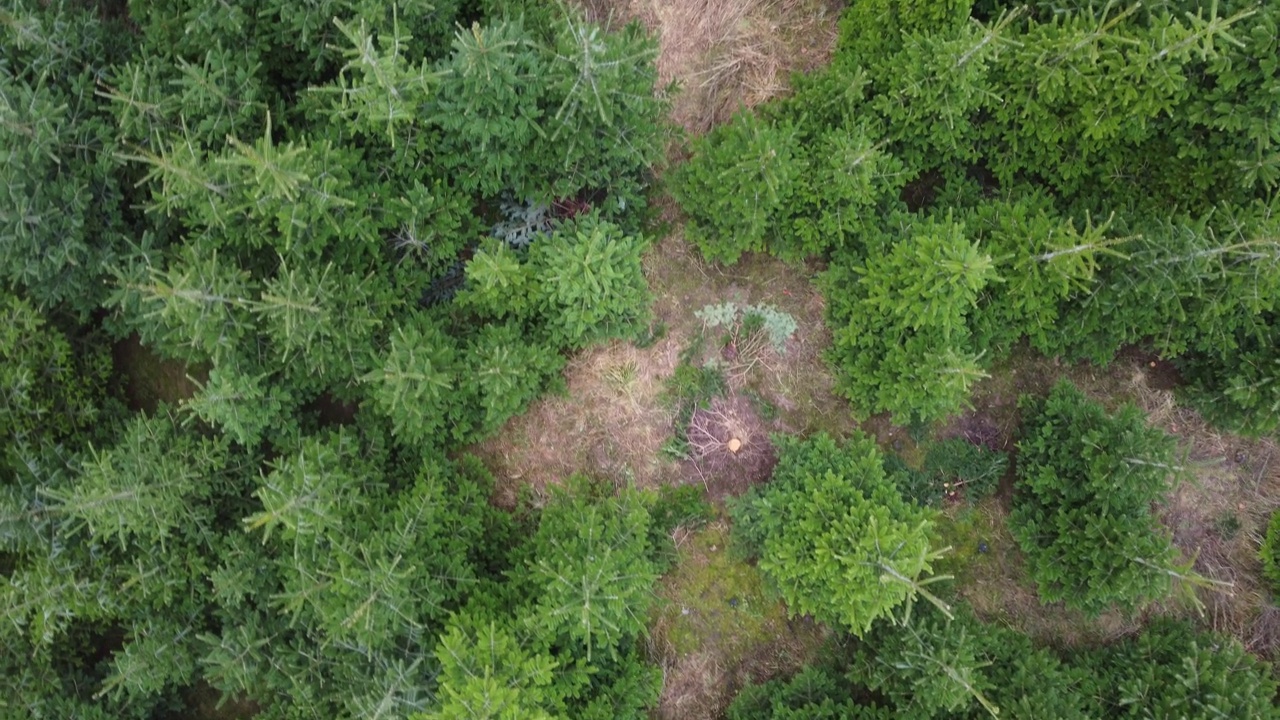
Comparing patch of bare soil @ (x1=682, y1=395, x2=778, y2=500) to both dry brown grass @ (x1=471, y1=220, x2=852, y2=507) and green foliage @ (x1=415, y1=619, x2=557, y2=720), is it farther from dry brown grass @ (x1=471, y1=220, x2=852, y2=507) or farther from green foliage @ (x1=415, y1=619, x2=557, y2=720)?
green foliage @ (x1=415, y1=619, x2=557, y2=720)

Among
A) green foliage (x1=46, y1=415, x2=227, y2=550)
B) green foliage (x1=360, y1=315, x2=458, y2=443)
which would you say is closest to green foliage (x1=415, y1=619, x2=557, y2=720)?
green foliage (x1=360, y1=315, x2=458, y2=443)

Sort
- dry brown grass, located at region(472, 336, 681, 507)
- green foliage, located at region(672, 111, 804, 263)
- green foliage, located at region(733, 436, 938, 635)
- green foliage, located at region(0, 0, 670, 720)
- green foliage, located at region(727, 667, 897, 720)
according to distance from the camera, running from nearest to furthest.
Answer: green foliage, located at region(0, 0, 670, 720) → green foliage, located at region(733, 436, 938, 635) → green foliage, located at region(672, 111, 804, 263) → green foliage, located at region(727, 667, 897, 720) → dry brown grass, located at region(472, 336, 681, 507)

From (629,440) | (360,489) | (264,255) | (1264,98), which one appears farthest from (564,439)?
(1264,98)

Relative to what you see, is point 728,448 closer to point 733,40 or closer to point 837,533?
point 837,533

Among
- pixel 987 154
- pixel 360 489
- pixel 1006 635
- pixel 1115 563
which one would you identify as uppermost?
pixel 987 154

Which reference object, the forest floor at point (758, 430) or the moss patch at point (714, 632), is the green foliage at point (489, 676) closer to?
the forest floor at point (758, 430)

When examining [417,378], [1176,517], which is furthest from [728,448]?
[1176,517]

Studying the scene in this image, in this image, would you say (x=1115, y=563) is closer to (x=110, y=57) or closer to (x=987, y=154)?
(x=987, y=154)
